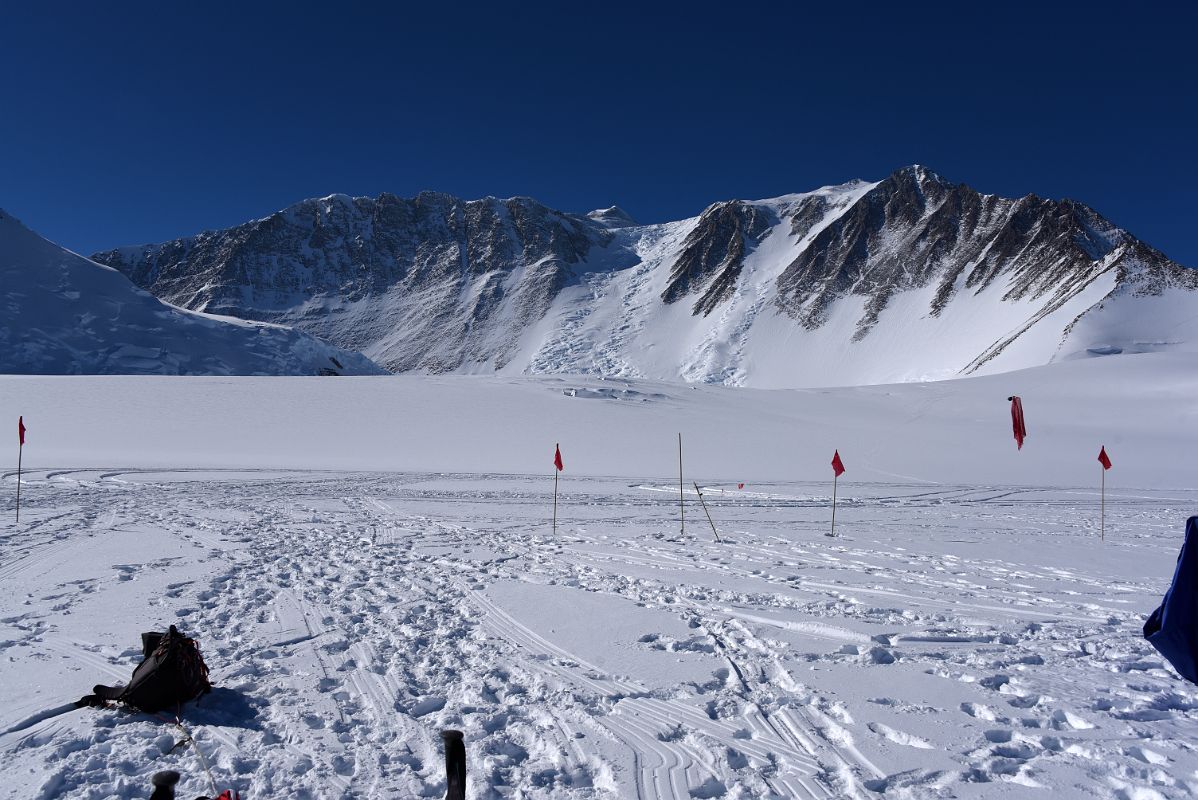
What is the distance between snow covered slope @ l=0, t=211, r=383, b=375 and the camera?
248ft

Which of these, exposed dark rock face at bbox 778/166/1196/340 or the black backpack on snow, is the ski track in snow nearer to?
the black backpack on snow

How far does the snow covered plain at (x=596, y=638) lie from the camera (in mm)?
4188

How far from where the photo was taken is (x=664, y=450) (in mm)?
31500

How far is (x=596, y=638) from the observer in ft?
21.8

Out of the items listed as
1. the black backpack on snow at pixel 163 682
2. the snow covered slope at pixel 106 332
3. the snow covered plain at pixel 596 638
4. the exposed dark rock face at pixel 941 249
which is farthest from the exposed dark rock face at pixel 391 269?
the black backpack on snow at pixel 163 682

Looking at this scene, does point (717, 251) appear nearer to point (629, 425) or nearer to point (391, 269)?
point (391, 269)

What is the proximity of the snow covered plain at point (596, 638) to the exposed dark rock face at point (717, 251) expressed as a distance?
403ft

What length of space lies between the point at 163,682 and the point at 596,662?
3.46 meters

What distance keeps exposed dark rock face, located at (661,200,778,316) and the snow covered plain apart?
123 meters

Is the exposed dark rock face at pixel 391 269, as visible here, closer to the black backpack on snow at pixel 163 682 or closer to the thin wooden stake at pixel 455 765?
the black backpack on snow at pixel 163 682

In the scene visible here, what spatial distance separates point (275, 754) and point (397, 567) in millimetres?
5463

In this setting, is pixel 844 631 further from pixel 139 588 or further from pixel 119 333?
pixel 119 333

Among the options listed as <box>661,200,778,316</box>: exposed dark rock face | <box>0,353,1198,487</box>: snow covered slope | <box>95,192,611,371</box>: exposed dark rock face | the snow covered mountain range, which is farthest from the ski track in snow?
<box>95,192,611,371</box>: exposed dark rock face

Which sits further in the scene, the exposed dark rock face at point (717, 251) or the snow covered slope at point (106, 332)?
the exposed dark rock face at point (717, 251)
